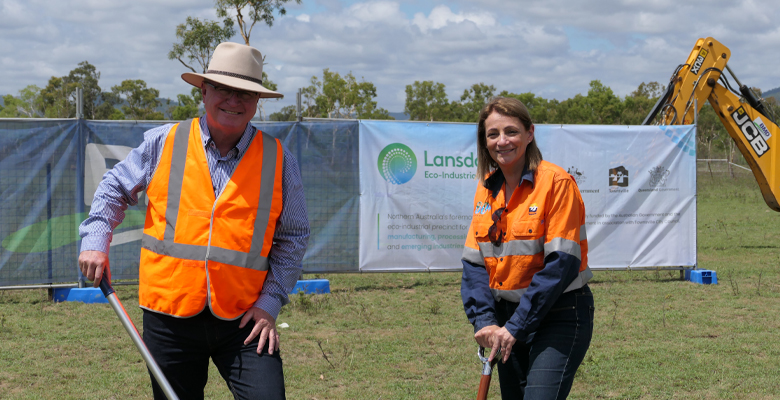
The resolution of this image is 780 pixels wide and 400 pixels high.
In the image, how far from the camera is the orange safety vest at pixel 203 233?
9.00 ft

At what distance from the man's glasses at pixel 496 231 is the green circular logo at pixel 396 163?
20.2 ft

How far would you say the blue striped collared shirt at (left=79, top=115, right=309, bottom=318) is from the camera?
2.87 m

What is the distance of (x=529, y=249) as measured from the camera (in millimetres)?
2957

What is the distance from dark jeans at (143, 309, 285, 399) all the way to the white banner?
6.25m

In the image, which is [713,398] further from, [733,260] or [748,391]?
[733,260]

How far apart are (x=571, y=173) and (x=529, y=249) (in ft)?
24.1

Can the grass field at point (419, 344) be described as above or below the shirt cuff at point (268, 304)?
below

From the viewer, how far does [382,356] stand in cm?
625


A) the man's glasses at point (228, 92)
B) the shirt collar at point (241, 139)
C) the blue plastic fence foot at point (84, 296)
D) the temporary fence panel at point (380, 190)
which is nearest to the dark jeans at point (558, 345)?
the shirt collar at point (241, 139)

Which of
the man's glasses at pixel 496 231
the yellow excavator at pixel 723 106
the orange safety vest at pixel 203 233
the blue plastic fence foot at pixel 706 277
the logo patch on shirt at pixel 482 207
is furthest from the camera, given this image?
the yellow excavator at pixel 723 106

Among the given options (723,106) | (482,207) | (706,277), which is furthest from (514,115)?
(723,106)

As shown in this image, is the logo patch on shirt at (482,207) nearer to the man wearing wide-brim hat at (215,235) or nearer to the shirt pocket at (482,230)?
the shirt pocket at (482,230)

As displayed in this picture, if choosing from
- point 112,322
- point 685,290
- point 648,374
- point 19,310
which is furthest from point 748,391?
point 19,310

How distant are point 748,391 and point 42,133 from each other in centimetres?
791
